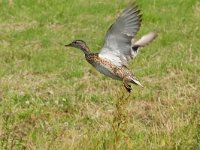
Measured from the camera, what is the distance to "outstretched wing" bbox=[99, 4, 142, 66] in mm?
6039

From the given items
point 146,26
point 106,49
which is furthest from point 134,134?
point 146,26

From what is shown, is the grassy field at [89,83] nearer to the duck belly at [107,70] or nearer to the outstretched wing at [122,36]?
the duck belly at [107,70]

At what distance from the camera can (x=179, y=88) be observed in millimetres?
8852

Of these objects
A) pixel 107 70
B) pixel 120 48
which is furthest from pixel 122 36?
pixel 107 70

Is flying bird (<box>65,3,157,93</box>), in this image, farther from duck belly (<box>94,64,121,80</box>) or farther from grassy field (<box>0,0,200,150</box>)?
grassy field (<box>0,0,200,150</box>)

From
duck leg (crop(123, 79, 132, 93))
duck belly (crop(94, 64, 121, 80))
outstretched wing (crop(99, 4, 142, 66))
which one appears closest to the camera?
duck leg (crop(123, 79, 132, 93))

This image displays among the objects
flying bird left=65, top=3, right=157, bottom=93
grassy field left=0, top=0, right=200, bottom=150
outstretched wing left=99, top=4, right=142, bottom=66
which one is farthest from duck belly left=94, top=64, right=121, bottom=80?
grassy field left=0, top=0, right=200, bottom=150

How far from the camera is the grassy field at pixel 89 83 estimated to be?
6.05 m

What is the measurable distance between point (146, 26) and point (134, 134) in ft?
18.6

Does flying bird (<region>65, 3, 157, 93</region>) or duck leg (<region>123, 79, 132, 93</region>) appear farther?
flying bird (<region>65, 3, 157, 93</region>)

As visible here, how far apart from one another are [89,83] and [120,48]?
292 cm

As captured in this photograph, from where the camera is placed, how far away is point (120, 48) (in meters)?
6.35

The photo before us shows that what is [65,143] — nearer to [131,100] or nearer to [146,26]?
[131,100]

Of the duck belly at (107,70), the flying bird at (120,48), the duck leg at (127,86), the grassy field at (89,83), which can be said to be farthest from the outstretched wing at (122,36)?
the grassy field at (89,83)
